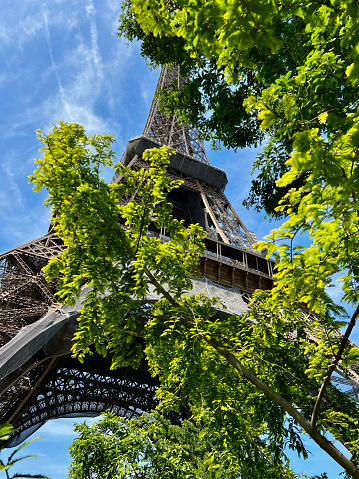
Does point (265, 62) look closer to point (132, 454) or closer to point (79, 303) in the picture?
point (79, 303)

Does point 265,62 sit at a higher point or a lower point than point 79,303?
higher

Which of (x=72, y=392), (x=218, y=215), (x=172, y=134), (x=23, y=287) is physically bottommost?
(x=72, y=392)

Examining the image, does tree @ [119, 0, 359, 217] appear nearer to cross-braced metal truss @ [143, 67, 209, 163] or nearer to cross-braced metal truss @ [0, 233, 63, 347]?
cross-braced metal truss @ [0, 233, 63, 347]

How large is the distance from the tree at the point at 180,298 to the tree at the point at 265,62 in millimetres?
1036

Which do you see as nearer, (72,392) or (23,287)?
(23,287)

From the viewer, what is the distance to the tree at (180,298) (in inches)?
145

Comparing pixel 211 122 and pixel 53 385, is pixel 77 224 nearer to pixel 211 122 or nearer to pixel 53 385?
pixel 211 122

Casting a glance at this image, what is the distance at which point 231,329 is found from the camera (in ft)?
16.6

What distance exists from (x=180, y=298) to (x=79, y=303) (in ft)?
32.2

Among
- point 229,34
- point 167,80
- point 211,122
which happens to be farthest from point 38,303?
point 167,80

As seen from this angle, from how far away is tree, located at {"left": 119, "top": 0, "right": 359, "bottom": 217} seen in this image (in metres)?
2.58

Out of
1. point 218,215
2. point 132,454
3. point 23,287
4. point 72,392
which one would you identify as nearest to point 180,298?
point 132,454

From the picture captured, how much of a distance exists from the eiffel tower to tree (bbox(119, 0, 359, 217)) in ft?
6.23

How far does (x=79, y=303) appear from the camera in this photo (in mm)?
13828
